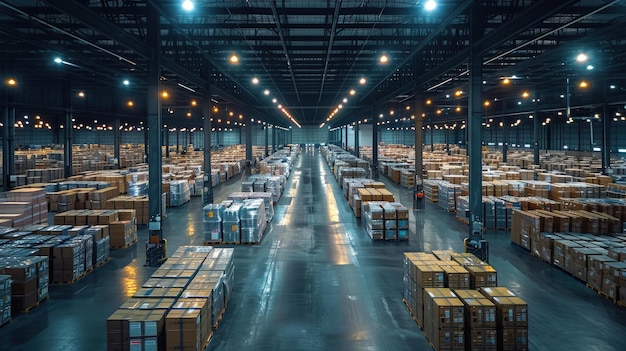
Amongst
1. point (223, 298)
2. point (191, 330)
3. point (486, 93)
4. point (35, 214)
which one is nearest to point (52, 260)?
point (223, 298)

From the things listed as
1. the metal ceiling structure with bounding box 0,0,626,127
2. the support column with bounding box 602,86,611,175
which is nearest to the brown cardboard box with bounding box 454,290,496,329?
the metal ceiling structure with bounding box 0,0,626,127

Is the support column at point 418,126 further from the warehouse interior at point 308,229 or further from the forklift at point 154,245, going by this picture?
the forklift at point 154,245

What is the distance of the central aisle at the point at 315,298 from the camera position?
778cm

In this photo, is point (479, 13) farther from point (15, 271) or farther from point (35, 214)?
point (35, 214)

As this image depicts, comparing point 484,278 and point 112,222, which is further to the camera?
point 112,222

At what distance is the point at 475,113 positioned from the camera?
12.6m

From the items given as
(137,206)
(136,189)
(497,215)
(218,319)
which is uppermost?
(136,189)

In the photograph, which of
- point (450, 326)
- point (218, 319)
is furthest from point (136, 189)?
point (450, 326)

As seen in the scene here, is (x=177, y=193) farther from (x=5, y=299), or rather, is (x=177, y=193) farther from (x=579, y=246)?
(x=579, y=246)

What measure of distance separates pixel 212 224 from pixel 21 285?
252 inches

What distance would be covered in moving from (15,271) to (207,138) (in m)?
14.3

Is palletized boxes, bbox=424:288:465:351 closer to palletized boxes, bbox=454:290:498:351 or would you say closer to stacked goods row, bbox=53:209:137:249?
palletized boxes, bbox=454:290:498:351

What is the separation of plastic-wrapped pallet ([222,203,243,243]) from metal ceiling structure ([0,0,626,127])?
16.9ft

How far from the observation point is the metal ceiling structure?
497 inches
